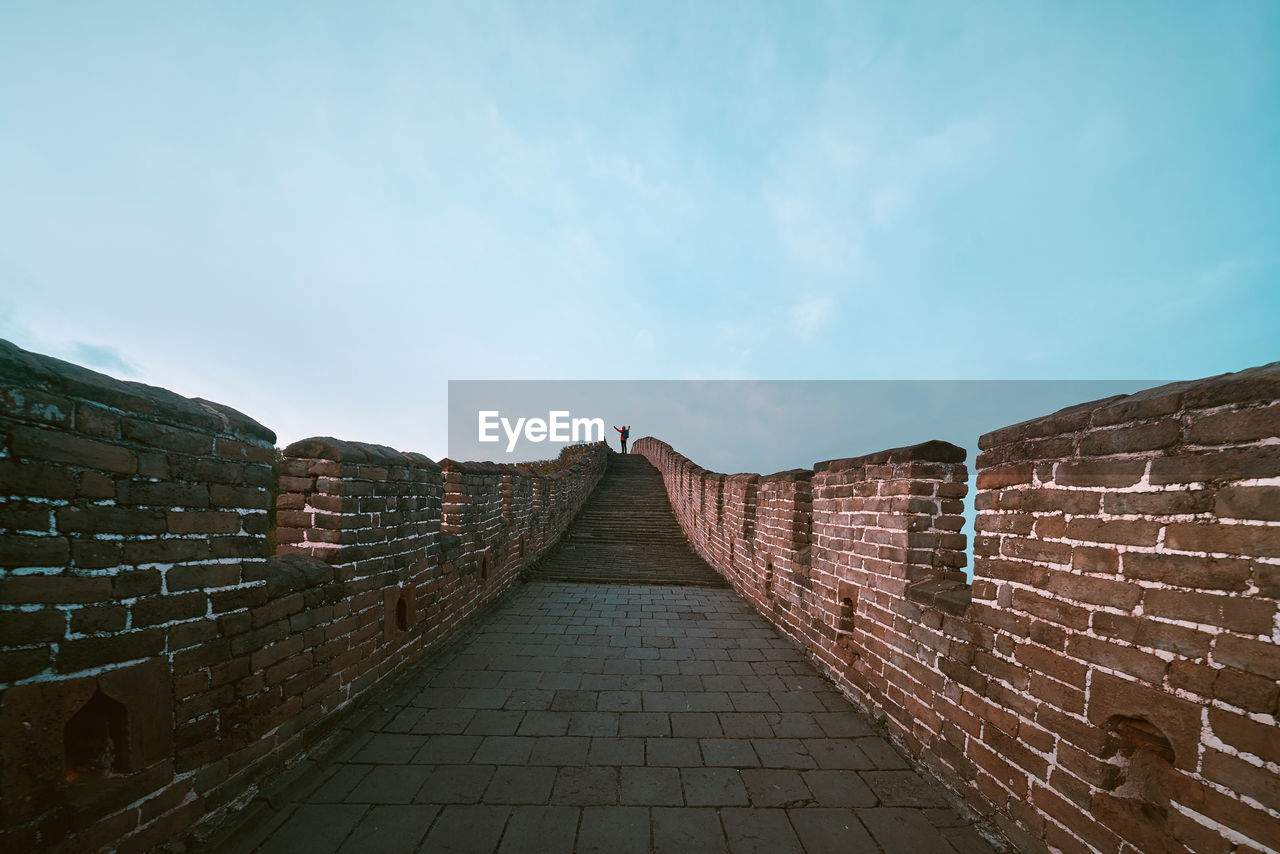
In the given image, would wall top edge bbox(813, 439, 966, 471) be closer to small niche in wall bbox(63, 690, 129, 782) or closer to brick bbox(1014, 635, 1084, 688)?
brick bbox(1014, 635, 1084, 688)

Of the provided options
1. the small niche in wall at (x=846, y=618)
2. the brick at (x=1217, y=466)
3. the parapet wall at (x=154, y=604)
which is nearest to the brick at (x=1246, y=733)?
the brick at (x=1217, y=466)

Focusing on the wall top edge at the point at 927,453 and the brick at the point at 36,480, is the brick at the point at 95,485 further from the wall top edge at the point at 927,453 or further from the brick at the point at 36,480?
the wall top edge at the point at 927,453

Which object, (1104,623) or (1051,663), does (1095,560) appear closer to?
(1104,623)

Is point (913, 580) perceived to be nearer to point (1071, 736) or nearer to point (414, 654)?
point (1071, 736)

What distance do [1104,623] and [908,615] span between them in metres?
1.36

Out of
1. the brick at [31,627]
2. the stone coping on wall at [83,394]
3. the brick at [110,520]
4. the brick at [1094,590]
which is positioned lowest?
the brick at [31,627]

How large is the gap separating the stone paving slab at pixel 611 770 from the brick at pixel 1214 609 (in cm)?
143

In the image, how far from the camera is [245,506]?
8.35 feet

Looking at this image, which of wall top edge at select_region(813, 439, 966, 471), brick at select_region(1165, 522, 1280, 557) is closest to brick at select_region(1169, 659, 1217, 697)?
brick at select_region(1165, 522, 1280, 557)

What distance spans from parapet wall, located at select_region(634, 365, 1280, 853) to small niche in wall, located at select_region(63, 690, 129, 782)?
152 inches

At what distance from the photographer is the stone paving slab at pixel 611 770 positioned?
89.4 inches

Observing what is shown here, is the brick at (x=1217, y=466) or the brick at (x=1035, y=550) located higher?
the brick at (x=1217, y=466)

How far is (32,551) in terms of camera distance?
1.73 m

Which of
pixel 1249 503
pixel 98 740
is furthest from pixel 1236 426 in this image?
pixel 98 740
